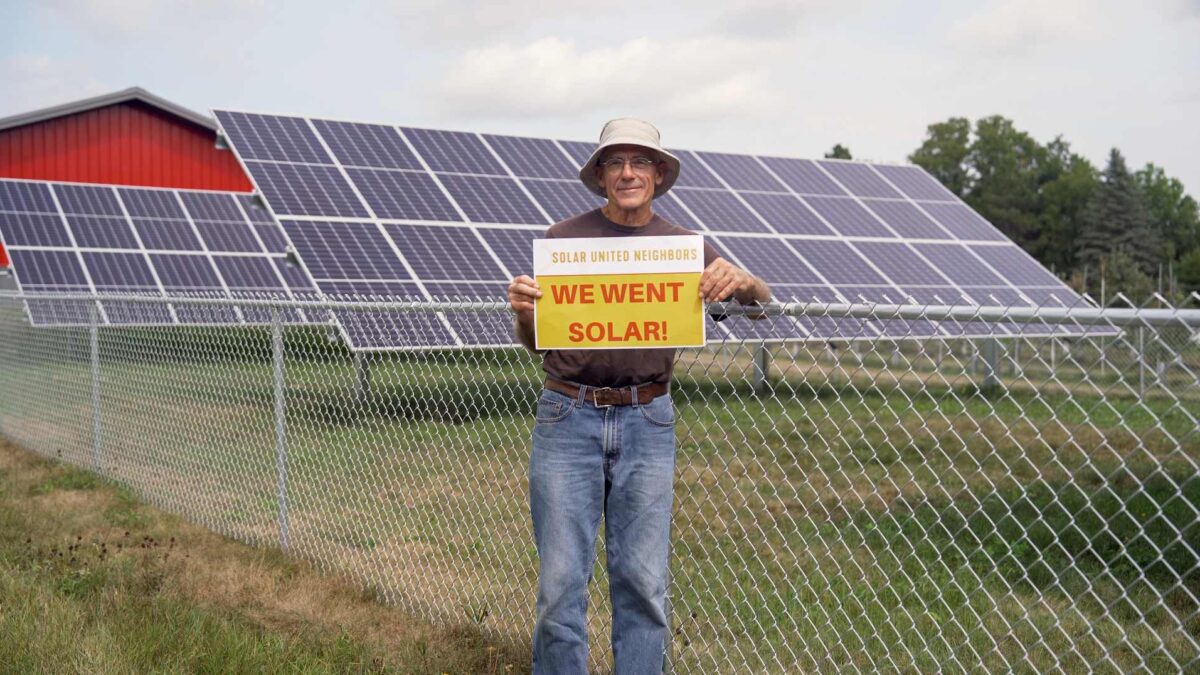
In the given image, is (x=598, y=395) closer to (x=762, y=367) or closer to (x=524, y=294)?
(x=524, y=294)

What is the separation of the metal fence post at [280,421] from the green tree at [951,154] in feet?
258

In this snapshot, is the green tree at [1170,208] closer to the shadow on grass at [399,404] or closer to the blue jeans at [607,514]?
the shadow on grass at [399,404]

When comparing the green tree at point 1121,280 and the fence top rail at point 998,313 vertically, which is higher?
the green tree at point 1121,280

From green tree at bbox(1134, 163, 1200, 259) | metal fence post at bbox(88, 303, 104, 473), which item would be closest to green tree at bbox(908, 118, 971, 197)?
green tree at bbox(1134, 163, 1200, 259)

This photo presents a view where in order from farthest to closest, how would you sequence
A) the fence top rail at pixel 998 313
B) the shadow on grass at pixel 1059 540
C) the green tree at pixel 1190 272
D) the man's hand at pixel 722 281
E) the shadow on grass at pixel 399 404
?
the green tree at pixel 1190 272, the shadow on grass at pixel 1059 540, the shadow on grass at pixel 399 404, the man's hand at pixel 722 281, the fence top rail at pixel 998 313

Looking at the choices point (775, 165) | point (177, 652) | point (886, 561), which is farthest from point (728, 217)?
point (177, 652)

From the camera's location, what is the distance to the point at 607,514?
3.65 meters

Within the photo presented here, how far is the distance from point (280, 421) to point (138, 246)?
1433 cm

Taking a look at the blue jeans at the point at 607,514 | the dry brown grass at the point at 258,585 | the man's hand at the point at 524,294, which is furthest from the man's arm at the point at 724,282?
the dry brown grass at the point at 258,585

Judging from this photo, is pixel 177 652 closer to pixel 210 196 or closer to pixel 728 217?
pixel 728 217

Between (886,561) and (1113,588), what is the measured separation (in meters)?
1.18

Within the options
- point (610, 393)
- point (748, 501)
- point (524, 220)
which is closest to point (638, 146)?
point (610, 393)

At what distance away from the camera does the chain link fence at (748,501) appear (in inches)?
157

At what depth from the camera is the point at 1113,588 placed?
610cm
